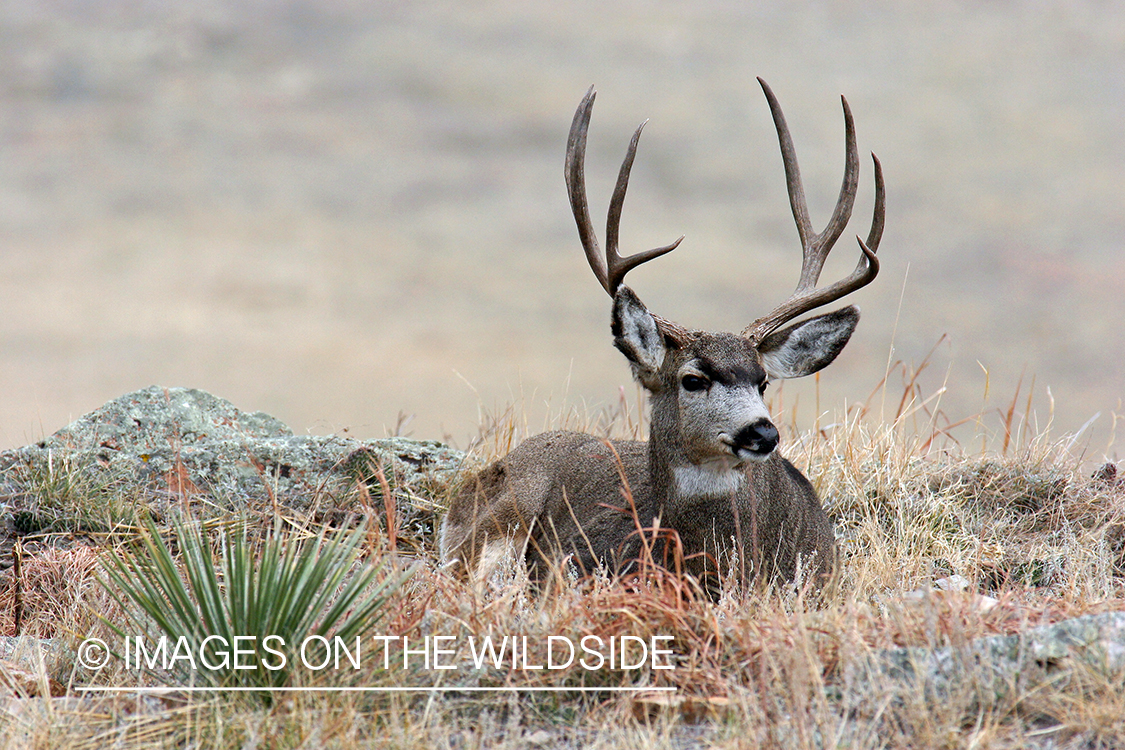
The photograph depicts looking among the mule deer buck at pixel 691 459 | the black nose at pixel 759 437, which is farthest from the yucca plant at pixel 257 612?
the black nose at pixel 759 437

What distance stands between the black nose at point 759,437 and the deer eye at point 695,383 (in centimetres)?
36

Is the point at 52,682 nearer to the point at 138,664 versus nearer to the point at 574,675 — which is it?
the point at 138,664

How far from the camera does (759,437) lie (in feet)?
15.8

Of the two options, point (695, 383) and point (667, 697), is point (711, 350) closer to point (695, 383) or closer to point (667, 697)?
point (695, 383)

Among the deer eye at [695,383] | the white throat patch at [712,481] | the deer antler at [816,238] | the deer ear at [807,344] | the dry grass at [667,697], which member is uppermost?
the deer antler at [816,238]

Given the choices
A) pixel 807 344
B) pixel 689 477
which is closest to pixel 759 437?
pixel 689 477

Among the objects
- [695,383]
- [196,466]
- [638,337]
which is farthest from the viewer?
[196,466]

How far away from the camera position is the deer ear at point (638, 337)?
17.3 feet

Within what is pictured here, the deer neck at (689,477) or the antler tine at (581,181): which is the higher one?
the antler tine at (581,181)

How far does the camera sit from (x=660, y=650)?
382cm

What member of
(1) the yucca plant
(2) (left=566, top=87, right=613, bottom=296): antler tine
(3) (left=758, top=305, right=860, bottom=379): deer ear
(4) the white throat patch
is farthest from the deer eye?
(1) the yucca plant

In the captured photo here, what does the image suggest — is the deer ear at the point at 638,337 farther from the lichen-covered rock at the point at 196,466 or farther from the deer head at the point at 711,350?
the lichen-covered rock at the point at 196,466

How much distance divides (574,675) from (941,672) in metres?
1.23

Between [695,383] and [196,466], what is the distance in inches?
179
